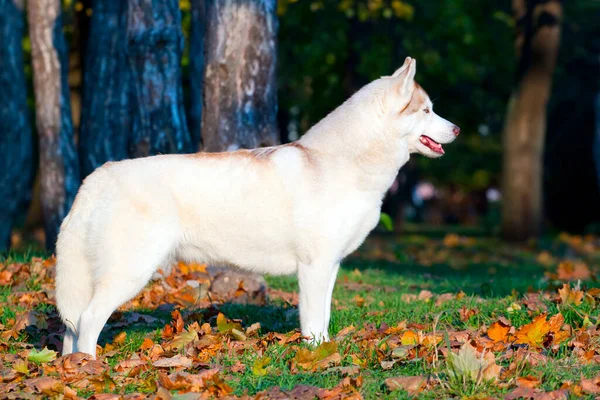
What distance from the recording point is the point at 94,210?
5695 mm

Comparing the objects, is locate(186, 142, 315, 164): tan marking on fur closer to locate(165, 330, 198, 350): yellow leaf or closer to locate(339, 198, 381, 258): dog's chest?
locate(339, 198, 381, 258): dog's chest

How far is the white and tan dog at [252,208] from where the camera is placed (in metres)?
5.63

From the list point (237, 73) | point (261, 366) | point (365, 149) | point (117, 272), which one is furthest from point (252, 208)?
point (237, 73)

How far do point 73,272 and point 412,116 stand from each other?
2.56 m

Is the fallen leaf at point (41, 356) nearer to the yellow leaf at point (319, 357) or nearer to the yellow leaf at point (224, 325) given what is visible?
the yellow leaf at point (224, 325)

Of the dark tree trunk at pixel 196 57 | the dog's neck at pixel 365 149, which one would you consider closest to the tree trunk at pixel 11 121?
the dark tree trunk at pixel 196 57

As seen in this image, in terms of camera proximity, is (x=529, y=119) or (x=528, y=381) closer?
(x=528, y=381)

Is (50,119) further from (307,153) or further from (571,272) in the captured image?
(571,272)

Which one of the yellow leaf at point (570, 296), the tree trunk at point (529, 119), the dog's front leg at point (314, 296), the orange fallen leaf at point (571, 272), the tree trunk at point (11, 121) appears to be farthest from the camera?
the tree trunk at point (529, 119)

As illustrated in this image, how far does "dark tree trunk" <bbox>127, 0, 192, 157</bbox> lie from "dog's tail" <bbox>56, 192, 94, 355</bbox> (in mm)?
3630

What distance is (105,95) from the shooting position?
12.5 m

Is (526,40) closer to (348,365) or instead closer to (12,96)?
(12,96)

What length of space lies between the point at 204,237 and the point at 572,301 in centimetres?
298

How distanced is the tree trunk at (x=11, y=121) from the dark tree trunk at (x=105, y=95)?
893mm
